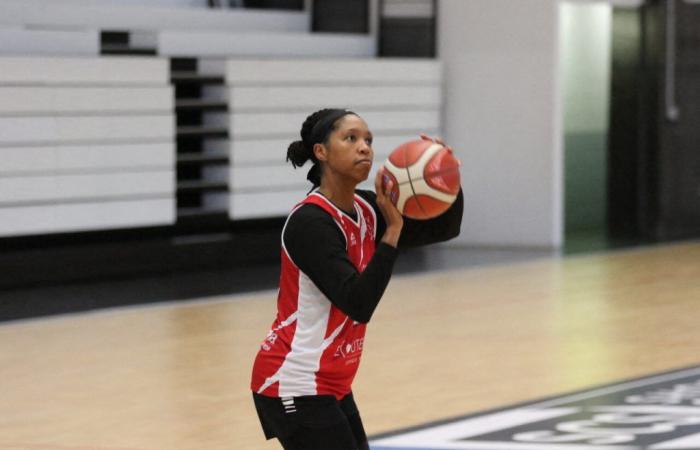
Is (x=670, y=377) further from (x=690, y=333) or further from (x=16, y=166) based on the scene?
(x=16, y=166)

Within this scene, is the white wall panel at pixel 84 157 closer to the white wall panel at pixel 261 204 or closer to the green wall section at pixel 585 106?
the white wall panel at pixel 261 204

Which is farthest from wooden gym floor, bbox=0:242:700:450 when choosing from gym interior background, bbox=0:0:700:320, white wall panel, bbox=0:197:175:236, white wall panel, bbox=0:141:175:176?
white wall panel, bbox=0:141:175:176

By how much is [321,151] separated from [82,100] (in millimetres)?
7549

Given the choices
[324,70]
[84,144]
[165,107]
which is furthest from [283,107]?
[84,144]

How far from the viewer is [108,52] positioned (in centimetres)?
1152

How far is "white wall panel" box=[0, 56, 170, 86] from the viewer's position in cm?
1049

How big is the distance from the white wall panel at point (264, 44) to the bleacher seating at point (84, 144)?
1.71 feet

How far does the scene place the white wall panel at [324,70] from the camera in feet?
39.0

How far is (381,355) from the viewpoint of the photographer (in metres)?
8.00

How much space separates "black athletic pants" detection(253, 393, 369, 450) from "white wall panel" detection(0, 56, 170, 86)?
722 cm

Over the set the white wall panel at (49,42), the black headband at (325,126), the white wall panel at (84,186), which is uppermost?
the white wall panel at (49,42)

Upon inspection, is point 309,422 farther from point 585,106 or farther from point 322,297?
point 585,106

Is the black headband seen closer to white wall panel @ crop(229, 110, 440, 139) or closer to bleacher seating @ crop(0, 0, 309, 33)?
bleacher seating @ crop(0, 0, 309, 33)

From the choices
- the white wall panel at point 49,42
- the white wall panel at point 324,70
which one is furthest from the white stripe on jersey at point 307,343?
the white wall panel at point 324,70
